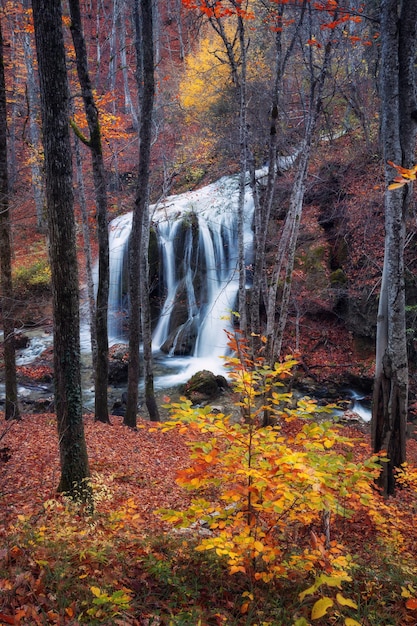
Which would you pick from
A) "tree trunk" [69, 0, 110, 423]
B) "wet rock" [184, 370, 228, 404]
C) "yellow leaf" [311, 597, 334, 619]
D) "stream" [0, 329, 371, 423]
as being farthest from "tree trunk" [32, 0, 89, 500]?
"wet rock" [184, 370, 228, 404]

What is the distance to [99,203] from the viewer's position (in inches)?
339

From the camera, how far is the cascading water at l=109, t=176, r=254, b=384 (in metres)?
16.7

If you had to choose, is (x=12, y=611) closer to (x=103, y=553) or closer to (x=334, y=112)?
(x=103, y=553)

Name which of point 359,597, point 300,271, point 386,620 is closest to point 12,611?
point 359,597

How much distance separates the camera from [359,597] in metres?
3.06

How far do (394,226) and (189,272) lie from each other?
13040mm

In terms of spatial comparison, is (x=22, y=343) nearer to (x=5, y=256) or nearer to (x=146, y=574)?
(x=5, y=256)

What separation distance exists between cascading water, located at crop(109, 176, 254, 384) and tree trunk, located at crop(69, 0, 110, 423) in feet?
22.5

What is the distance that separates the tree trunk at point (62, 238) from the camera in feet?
13.8

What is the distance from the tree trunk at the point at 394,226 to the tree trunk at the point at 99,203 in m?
4.79

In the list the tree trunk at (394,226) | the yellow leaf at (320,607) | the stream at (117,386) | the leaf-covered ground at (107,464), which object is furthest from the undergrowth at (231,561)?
the stream at (117,386)

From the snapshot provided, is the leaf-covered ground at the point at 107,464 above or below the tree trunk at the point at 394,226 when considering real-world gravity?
below

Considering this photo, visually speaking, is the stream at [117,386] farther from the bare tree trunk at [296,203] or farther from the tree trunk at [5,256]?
the tree trunk at [5,256]

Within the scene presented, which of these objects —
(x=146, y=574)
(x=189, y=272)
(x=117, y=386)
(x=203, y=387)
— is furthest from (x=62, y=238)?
(x=189, y=272)
